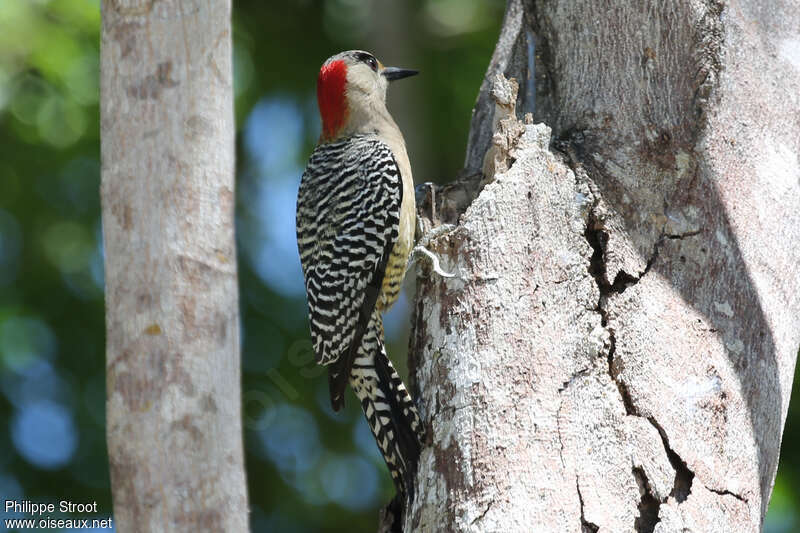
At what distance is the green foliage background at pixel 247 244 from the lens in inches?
221

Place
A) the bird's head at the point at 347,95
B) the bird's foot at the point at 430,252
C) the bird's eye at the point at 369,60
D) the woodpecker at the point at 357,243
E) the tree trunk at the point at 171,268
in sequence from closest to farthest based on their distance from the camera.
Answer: the tree trunk at the point at 171,268 < the bird's foot at the point at 430,252 < the woodpecker at the point at 357,243 < the bird's head at the point at 347,95 < the bird's eye at the point at 369,60

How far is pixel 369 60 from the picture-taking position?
17.9 ft

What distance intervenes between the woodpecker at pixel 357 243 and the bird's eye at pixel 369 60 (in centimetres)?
14

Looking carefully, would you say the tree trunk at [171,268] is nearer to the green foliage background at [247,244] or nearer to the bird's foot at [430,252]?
the bird's foot at [430,252]

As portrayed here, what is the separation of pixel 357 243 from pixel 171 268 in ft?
7.71

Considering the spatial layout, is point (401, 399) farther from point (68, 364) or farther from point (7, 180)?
point (7, 180)

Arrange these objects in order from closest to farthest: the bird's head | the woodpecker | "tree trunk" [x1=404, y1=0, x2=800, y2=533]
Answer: "tree trunk" [x1=404, y1=0, x2=800, y2=533]
the woodpecker
the bird's head

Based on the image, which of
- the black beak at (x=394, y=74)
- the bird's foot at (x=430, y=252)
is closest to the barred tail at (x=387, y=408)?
the bird's foot at (x=430, y=252)

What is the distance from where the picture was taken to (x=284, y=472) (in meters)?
6.11

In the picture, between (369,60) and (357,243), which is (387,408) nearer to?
(357,243)

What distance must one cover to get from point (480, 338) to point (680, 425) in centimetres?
75

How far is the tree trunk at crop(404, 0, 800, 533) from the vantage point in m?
2.93

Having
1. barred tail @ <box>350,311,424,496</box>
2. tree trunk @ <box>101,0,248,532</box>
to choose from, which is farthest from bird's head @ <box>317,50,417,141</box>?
tree trunk @ <box>101,0,248,532</box>

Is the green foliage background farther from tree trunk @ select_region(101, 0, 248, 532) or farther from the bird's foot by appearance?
tree trunk @ select_region(101, 0, 248, 532)
